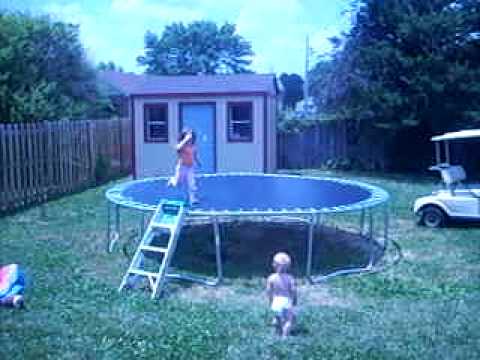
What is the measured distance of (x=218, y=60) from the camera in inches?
2386

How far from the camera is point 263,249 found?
8.91 metres

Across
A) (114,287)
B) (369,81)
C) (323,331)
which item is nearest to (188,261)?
(114,287)

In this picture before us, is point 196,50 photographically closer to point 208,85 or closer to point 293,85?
point 293,85

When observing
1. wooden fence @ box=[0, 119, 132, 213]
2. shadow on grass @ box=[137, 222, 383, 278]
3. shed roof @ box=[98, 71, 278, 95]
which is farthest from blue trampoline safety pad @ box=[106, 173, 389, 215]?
shed roof @ box=[98, 71, 278, 95]

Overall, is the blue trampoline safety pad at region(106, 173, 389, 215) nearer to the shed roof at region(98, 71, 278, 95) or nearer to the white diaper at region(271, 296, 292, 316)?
the white diaper at region(271, 296, 292, 316)

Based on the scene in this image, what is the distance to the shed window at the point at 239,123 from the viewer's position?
56.6 ft

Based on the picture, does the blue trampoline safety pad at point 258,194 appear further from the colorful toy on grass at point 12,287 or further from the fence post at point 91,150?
the fence post at point 91,150

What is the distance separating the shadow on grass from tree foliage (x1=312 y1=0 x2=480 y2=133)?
7.74 metres

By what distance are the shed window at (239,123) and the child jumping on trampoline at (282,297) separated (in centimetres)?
1198

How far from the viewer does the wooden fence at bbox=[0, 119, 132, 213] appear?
38.8 feet

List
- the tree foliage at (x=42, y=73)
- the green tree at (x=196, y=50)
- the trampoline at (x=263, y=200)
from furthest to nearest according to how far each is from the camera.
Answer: the green tree at (x=196, y=50) → the tree foliage at (x=42, y=73) → the trampoline at (x=263, y=200)

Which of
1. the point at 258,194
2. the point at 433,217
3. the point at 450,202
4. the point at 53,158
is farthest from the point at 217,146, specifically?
the point at 450,202

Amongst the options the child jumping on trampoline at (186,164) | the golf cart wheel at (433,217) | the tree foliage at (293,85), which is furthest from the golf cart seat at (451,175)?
the tree foliage at (293,85)

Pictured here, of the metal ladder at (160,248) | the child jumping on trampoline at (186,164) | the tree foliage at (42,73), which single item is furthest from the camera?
the tree foliage at (42,73)
